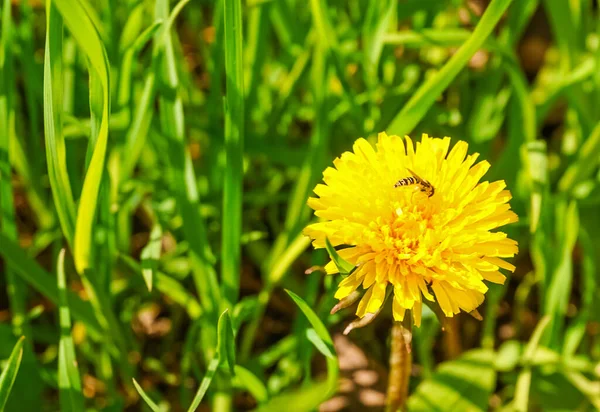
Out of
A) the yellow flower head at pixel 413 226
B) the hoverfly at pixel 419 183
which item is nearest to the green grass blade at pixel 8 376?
the yellow flower head at pixel 413 226

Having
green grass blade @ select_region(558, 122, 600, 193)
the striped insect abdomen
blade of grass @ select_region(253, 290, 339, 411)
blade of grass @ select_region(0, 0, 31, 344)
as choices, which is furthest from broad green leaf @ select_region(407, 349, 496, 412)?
blade of grass @ select_region(0, 0, 31, 344)

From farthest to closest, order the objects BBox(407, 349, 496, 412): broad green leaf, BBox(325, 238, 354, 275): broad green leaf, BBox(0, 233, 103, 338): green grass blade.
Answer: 1. BBox(407, 349, 496, 412): broad green leaf
2. BBox(0, 233, 103, 338): green grass blade
3. BBox(325, 238, 354, 275): broad green leaf

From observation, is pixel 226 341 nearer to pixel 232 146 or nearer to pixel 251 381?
pixel 251 381

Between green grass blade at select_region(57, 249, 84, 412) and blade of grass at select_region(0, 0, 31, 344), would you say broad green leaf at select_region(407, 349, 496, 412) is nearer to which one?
green grass blade at select_region(57, 249, 84, 412)

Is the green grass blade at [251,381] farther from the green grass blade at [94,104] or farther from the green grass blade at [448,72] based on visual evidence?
the green grass blade at [448,72]

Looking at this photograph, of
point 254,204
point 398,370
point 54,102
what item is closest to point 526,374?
point 398,370

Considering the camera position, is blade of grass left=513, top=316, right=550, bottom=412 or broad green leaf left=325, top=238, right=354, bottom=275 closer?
broad green leaf left=325, top=238, right=354, bottom=275

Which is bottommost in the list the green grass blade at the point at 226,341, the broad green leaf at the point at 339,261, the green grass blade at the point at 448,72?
the green grass blade at the point at 226,341
